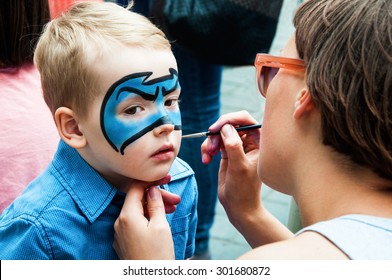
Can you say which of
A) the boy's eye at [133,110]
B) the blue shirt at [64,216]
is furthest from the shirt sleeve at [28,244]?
the boy's eye at [133,110]

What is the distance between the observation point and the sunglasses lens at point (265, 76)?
182 centimetres

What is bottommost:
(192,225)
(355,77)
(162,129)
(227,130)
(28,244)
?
(192,225)

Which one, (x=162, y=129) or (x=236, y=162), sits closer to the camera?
(x=162, y=129)

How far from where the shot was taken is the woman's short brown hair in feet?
4.91

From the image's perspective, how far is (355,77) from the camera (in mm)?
1516

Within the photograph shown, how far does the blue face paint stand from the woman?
0.18m

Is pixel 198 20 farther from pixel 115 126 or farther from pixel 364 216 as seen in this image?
pixel 364 216

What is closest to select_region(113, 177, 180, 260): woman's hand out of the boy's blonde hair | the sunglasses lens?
the boy's blonde hair

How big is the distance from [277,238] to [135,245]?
1.86 ft

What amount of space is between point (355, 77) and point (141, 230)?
0.63 meters

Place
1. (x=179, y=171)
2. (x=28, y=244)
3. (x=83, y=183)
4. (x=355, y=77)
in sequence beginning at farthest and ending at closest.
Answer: (x=179, y=171)
(x=83, y=183)
(x=28, y=244)
(x=355, y=77)

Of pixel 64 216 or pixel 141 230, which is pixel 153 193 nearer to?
pixel 141 230

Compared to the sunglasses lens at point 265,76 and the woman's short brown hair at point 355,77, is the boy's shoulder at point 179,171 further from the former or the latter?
the woman's short brown hair at point 355,77

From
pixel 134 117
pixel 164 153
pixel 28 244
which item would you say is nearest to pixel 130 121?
pixel 134 117
